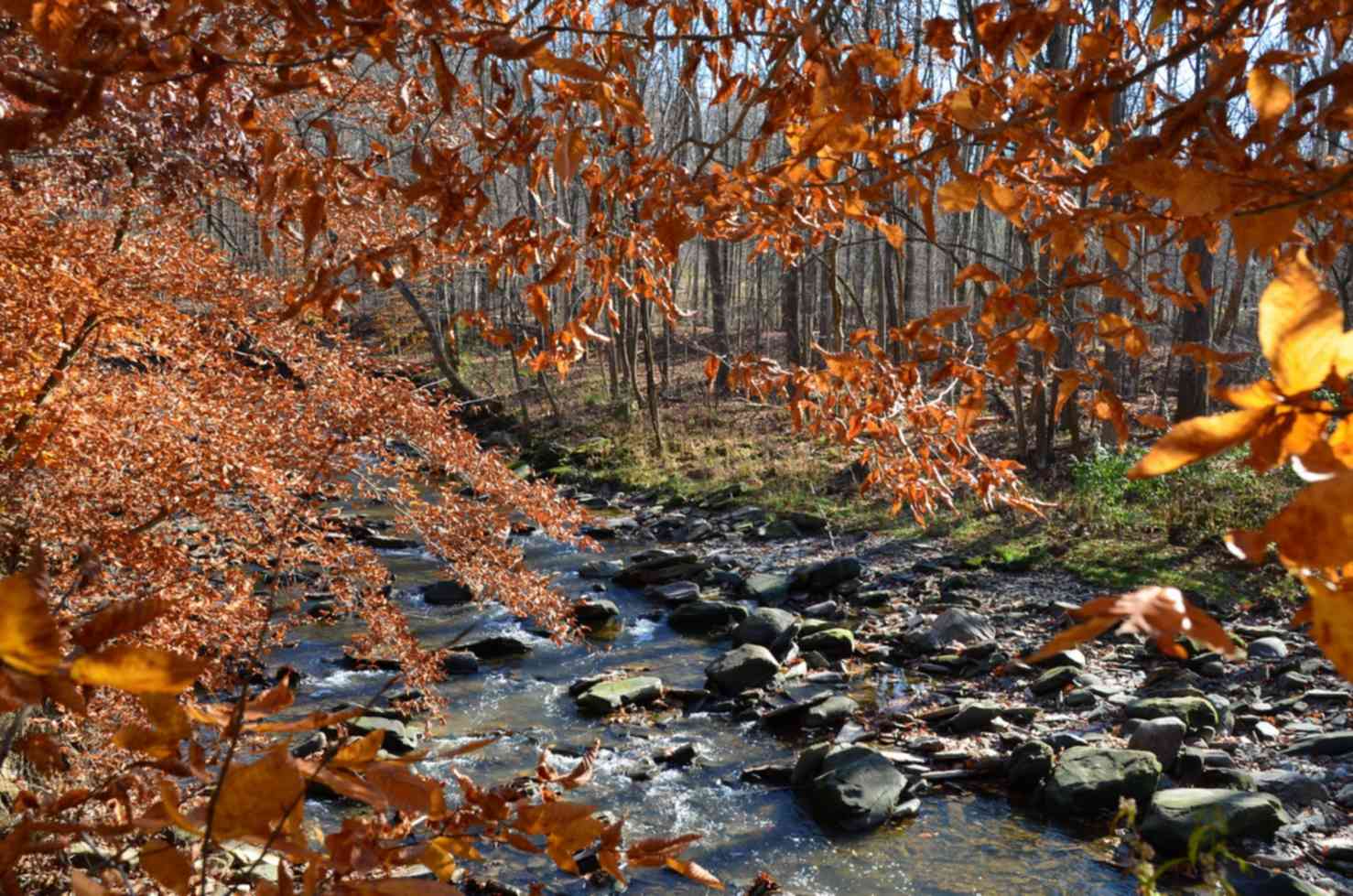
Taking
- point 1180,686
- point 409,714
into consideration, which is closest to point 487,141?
point 409,714

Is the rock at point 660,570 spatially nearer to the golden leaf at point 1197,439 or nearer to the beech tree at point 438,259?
the beech tree at point 438,259

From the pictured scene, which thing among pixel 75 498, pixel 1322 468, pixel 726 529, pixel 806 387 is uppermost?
pixel 1322 468

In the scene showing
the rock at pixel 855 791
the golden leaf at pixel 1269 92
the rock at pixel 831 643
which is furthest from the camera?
the rock at pixel 831 643

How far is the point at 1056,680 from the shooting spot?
7.27m

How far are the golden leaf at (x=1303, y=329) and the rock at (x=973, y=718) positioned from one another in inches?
259

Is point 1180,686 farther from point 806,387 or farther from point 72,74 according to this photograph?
point 72,74

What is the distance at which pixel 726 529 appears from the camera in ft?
42.8

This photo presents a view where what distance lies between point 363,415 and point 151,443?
84 cm

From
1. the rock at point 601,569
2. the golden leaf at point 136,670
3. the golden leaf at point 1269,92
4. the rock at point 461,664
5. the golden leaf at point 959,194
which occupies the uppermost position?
the golden leaf at point 1269,92

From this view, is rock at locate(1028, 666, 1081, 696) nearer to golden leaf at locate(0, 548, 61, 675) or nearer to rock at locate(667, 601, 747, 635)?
rock at locate(667, 601, 747, 635)

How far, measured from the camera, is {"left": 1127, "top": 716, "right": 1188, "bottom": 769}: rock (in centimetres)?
588

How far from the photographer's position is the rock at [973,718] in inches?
267

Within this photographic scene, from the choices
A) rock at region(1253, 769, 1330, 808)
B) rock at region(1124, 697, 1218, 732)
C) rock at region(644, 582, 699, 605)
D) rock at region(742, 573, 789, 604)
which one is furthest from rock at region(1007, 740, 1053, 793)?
rock at region(644, 582, 699, 605)

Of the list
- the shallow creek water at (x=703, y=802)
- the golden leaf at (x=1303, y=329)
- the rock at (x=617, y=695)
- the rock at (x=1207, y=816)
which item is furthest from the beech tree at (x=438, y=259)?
the rock at (x=1207, y=816)
